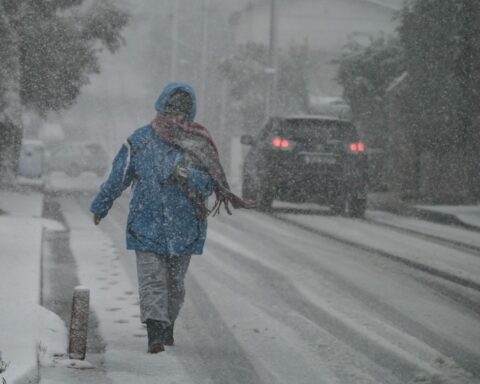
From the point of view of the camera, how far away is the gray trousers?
20.2 ft

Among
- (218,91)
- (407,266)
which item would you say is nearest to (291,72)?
(218,91)

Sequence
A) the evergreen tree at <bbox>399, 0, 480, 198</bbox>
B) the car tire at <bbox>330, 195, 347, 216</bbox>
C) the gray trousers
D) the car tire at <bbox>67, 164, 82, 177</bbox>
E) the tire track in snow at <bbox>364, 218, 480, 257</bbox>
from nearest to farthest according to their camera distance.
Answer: the gray trousers → the tire track in snow at <bbox>364, 218, 480, 257</bbox> → the car tire at <bbox>330, 195, 347, 216</bbox> → the evergreen tree at <bbox>399, 0, 480, 198</bbox> → the car tire at <bbox>67, 164, 82, 177</bbox>

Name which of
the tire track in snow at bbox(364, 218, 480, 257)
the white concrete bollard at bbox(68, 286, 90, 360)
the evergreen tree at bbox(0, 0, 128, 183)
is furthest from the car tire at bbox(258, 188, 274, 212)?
the white concrete bollard at bbox(68, 286, 90, 360)

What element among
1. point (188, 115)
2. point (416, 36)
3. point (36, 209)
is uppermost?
point (416, 36)

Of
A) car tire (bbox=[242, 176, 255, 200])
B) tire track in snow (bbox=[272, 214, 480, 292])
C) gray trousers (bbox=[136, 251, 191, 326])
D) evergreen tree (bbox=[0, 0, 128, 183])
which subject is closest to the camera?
gray trousers (bbox=[136, 251, 191, 326])

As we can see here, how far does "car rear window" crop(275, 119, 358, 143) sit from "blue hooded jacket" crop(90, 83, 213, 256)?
11.8 metres

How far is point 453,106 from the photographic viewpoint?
2291 cm

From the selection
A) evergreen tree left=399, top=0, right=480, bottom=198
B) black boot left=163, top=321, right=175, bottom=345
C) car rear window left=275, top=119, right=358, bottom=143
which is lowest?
black boot left=163, top=321, right=175, bottom=345

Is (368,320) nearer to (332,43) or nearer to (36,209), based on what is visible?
(36,209)

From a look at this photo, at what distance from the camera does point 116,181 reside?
6.27 meters

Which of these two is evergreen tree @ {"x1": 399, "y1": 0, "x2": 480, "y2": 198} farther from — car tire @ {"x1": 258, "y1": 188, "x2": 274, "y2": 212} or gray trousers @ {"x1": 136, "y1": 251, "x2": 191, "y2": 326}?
gray trousers @ {"x1": 136, "y1": 251, "x2": 191, "y2": 326}

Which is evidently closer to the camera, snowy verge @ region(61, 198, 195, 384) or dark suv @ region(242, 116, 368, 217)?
snowy verge @ region(61, 198, 195, 384)

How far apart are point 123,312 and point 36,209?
10.1 metres

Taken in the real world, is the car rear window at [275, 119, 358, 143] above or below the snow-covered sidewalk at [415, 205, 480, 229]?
above
